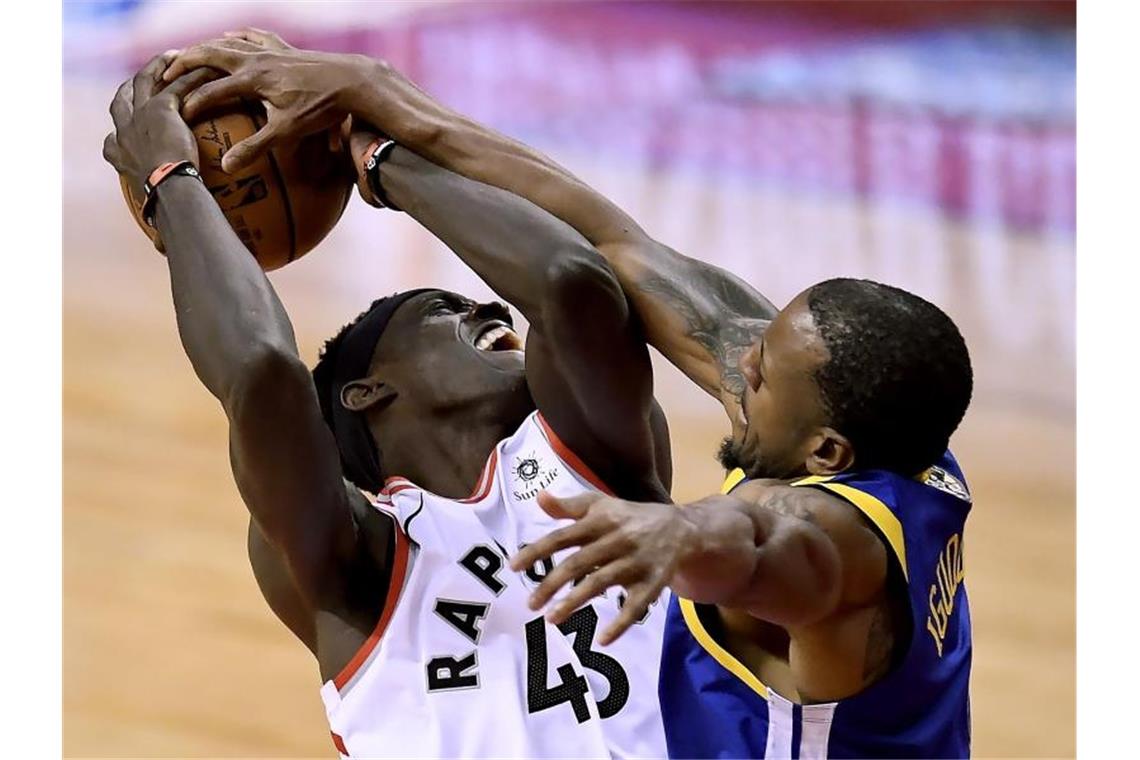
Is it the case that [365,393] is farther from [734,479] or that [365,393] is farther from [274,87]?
[734,479]

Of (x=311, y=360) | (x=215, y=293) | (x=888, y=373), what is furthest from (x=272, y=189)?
(x=311, y=360)

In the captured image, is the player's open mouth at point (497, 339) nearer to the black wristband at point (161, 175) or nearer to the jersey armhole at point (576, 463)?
the jersey armhole at point (576, 463)

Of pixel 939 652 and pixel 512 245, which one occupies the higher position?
pixel 512 245

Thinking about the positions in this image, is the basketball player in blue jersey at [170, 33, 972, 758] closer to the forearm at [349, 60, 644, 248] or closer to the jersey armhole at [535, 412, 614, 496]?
the jersey armhole at [535, 412, 614, 496]

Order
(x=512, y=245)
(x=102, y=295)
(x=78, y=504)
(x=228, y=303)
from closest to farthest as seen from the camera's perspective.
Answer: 1. (x=228, y=303)
2. (x=512, y=245)
3. (x=78, y=504)
4. (x=102, y=295)

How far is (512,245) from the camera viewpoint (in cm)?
235

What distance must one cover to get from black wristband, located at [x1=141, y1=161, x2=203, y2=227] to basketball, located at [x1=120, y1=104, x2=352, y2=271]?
0.19 feet

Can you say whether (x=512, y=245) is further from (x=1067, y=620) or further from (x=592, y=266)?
(x=1067, y=620)

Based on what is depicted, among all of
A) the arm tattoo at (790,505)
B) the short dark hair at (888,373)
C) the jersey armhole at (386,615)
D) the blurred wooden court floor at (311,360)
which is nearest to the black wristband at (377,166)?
the jersey armhole at (386,615)

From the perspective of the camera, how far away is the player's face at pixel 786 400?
189 cm

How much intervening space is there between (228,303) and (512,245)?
424 mm

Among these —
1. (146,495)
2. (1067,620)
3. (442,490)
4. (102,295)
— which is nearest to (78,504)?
(146,495)

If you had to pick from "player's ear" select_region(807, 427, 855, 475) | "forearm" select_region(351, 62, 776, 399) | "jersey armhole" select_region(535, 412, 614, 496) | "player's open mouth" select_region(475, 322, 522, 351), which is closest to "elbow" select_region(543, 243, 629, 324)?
"forearm" select_region(351, 62, 776, 399)

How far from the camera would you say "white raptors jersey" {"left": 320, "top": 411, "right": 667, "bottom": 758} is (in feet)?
7.77
